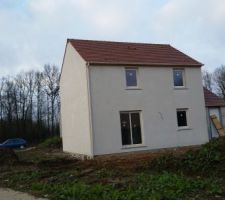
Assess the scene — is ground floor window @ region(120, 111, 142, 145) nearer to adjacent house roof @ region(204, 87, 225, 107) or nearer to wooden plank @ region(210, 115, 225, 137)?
adjacent house roof @ region(204, 87, 225, 107)

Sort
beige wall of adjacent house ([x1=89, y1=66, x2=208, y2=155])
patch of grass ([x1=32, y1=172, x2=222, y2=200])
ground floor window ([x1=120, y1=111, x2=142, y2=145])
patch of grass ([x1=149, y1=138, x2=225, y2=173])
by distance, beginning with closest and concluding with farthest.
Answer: patch of grass ([x1=32, y1=172, x2=222, y2=200]), patch of grass ([x1=149, y1=138, x2=225, y2=173]), beige wall of adjacent house ([x1=89, y1=66, x2=208, y2=155]), ground floor window ([x1=120, y1=111, x2=142, y2=145])

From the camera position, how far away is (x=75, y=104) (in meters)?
24.8

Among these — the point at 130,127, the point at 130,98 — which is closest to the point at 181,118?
the point at 130,127

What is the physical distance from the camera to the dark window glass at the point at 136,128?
2284 centimetres

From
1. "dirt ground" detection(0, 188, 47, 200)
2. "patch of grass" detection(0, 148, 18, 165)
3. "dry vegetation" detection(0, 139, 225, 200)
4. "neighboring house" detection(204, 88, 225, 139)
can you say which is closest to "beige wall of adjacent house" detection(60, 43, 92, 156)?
"patch of grass" detection(0, 148, 18, 165)

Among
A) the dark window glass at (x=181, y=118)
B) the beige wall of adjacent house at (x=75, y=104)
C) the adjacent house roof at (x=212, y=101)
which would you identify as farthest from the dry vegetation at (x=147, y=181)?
the adjacent house roof at (x=212, y=101)

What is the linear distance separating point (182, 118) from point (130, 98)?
4.08 meters

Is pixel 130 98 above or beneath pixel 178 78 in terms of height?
beneath

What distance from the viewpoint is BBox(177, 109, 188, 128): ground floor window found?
2452 centimetres

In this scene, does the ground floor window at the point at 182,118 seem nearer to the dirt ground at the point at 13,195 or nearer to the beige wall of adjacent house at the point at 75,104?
the beige wall of adjacent house at the point at 75,104

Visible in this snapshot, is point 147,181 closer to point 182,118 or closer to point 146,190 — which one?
point 146,190

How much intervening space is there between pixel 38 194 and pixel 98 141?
36.3 ft

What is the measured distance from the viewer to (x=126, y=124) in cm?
2273

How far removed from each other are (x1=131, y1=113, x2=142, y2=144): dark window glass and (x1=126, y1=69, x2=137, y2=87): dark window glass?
6.04 feet
